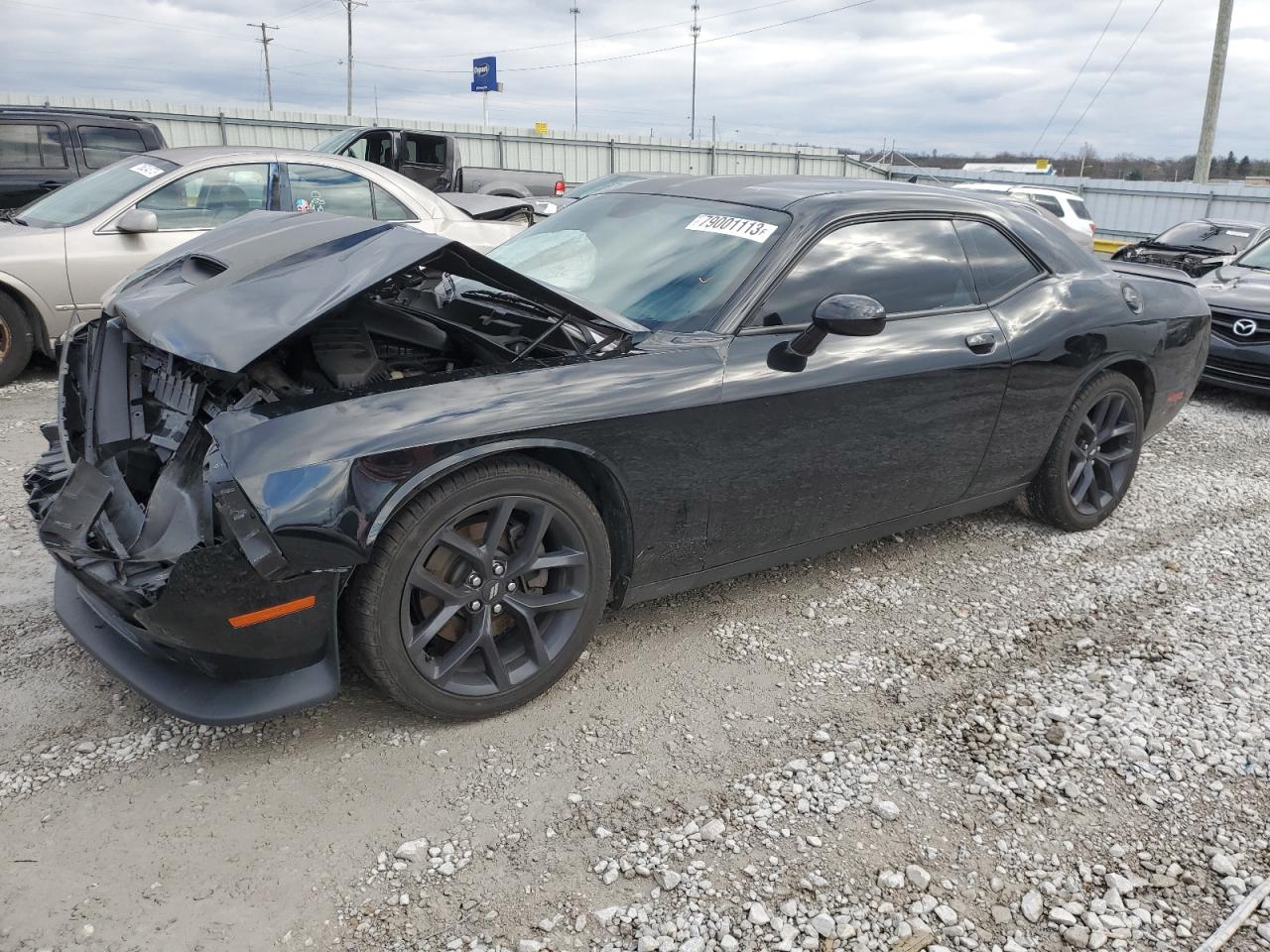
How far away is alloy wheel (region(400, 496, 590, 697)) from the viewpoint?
2645 millimetres

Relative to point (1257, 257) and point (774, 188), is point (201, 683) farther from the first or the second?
point (1257, 257)

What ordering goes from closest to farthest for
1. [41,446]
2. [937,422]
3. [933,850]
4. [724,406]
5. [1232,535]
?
[933,850] < [724,406] < [937,422] < [1232,535] < [41,446]

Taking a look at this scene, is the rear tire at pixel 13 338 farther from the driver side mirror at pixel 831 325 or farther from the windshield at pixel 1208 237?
the windshield at pixel 1208 237

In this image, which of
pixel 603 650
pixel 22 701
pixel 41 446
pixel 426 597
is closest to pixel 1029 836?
pixel 603 650

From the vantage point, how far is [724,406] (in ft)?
9.98

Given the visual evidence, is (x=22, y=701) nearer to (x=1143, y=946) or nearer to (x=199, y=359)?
(x=199, y=359)

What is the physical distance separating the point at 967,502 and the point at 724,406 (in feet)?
5.11

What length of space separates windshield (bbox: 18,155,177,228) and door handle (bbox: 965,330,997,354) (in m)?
5.62

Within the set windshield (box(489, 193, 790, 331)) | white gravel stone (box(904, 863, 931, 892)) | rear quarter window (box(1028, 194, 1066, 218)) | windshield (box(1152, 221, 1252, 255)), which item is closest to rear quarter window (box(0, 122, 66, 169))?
windshield (box(489, 193, 790, 331))

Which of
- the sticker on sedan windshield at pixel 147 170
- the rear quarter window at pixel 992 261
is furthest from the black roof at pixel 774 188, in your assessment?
the sticker on sedan windshield at pixel 147 170

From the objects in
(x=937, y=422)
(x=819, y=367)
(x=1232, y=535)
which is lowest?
(x=1232, y=535)

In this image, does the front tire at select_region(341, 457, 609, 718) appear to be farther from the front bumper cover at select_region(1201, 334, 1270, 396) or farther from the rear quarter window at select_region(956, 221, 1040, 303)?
the front bumper cover at select_region(1201, 334, 1270, 396)

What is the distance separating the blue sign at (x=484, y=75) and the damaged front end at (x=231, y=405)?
24810 mm

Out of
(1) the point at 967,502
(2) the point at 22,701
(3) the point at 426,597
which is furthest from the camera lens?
(1) the point at 967,502
